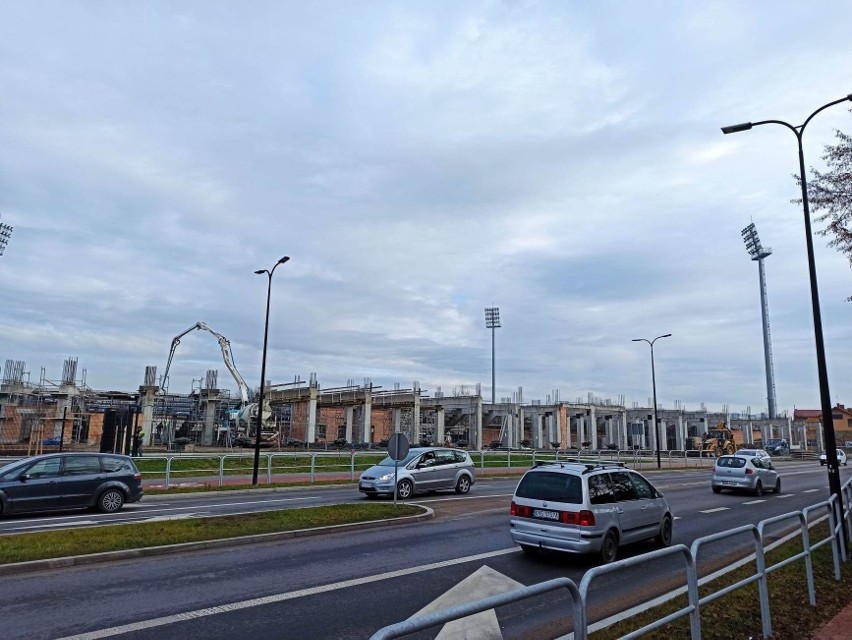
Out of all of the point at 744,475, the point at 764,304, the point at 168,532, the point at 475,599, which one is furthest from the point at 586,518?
the point at 764,304

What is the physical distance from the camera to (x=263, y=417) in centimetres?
5472

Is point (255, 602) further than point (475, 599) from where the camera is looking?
No

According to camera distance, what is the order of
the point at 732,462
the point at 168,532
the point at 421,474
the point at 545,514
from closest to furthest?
1. the point at 545,514
2. the point at 168,532
3. the point at 421,474
4. the point at 732,462

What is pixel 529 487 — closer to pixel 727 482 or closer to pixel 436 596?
pixel 436 596

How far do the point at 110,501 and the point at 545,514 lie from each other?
39.5ft

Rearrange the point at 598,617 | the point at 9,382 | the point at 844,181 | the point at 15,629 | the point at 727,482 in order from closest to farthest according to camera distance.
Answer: the point at 15,629
the point at 598,617
the point at 844,181
the point at 727,482
the point at 9,382

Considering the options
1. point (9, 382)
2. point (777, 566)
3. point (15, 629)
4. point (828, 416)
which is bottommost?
point (15, 629)

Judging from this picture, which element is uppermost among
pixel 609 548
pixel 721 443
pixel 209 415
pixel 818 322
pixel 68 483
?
pixel 818 322

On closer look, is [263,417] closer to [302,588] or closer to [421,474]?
[421,474]

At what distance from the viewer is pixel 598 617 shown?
734 centimetres

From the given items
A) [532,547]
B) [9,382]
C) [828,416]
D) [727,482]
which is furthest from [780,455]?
[9,382]

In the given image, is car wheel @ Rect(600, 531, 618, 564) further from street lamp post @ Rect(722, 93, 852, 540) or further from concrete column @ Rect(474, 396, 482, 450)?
concrete column @ Rect(474, 396, 482, 450)

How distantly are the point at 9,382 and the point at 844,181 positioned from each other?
60747 mm

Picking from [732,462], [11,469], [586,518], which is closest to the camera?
[586,518]
